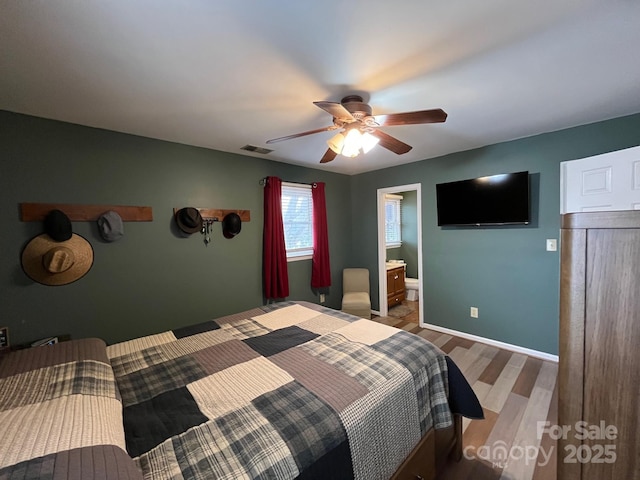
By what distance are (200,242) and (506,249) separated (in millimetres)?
3382

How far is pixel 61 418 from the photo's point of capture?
32.8 inches

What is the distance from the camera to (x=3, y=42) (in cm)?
116

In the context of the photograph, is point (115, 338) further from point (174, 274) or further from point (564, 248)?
point (564, 248)

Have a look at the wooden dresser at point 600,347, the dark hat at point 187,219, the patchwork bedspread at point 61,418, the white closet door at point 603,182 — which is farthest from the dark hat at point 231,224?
the white closet door at point 603,182

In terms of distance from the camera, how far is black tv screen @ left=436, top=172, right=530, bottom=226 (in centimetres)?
266

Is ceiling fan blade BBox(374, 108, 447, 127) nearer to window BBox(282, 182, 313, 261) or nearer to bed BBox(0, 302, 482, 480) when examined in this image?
bed BBox(0, 302, 482, 480)

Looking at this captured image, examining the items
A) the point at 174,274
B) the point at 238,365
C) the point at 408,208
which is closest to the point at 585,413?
the point at 238,365

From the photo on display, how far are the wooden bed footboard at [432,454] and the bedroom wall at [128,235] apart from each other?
2.25 m

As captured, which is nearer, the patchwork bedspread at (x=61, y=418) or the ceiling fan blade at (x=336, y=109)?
the patchwork bedspread at (x=61, y=418)

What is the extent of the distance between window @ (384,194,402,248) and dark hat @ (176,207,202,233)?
145 inches

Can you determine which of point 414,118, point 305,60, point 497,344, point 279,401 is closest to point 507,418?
point 497,344

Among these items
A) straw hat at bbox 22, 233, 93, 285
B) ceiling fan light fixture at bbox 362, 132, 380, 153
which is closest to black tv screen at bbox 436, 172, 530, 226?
ceiling fan light fixture at bbox 362, 132, 380, 153

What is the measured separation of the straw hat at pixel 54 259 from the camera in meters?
1.88

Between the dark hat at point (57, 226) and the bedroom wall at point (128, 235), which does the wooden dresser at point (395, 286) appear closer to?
the bedroom wall at point (128, 235)
